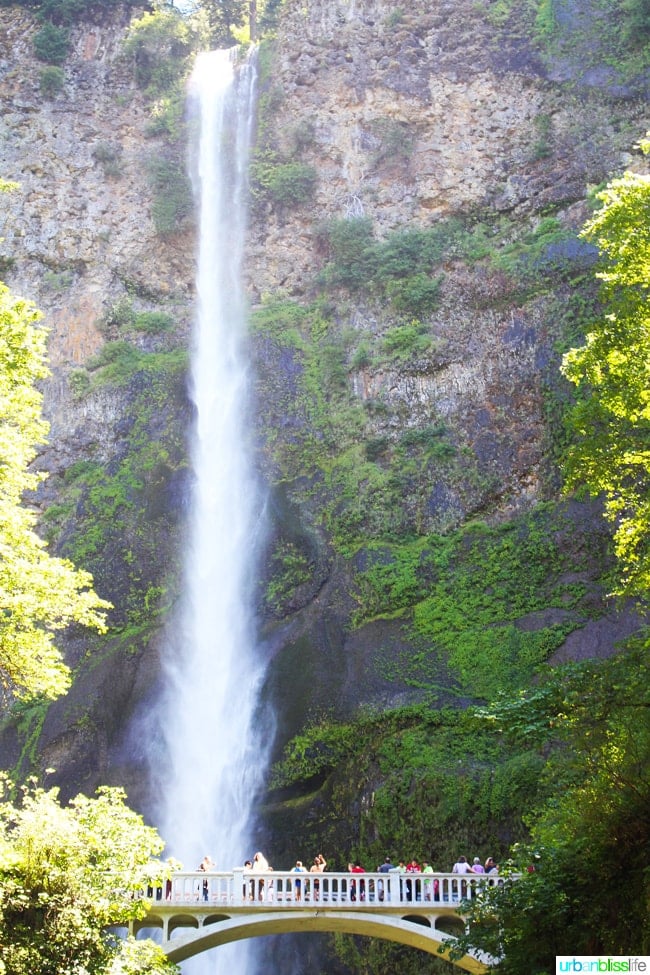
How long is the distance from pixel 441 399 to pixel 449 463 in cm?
251

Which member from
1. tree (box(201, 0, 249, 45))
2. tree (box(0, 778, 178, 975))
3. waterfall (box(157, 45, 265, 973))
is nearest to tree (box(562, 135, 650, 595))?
tree (box(0, 778, 178, 975))

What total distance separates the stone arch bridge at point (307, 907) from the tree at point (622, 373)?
7.07 m

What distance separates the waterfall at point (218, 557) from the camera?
80.1 feet

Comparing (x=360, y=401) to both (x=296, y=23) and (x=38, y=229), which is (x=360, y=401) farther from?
(x=296, y=23)

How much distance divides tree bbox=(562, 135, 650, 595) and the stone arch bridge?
7069mm

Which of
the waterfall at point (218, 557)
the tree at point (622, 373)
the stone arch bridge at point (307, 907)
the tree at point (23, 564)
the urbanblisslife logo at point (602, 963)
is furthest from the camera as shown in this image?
the waterfall at point (218, 557)

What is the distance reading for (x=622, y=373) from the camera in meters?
14.6

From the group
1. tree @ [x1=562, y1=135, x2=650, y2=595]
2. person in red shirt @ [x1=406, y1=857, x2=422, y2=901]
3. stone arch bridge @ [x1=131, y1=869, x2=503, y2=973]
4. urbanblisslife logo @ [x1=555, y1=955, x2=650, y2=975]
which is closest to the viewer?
urbanblisslife logo @ [x1=555, y1=955, x2=650, y2=975]

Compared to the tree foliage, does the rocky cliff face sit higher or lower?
higher

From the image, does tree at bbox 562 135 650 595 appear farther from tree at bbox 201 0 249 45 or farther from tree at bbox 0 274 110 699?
tree at bbox 201 0 249 45

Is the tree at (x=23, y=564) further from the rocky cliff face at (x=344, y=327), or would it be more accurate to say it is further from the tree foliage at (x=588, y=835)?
the rocky cliff face at (x=344, y=327)

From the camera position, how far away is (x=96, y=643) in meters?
29.1

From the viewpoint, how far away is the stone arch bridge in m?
17.9

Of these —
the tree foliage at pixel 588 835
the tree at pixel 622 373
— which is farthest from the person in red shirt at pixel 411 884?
the tree at pixel 622 373
